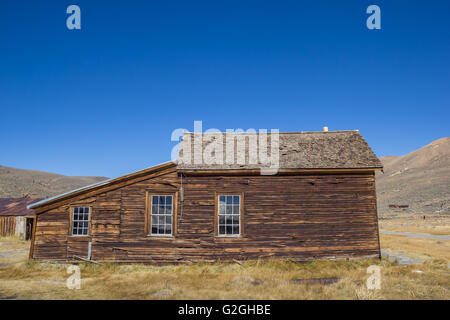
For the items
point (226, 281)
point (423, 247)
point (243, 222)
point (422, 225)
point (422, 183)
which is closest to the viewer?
point (226, 281)

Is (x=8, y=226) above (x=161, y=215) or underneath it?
underneath

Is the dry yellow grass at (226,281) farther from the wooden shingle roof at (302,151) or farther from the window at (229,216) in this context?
the wooden shingle roof at (302,151)

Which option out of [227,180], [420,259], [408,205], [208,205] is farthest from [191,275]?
[408,205]

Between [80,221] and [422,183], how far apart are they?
2994 inches

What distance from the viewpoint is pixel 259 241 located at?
40.9ft

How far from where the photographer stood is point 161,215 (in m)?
12.6

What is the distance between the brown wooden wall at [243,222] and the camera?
12422 millimetres

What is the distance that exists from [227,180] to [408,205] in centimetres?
5364

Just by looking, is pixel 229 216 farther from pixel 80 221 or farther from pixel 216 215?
pixel 80 221

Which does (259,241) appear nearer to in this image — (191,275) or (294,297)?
Result: (191,275)

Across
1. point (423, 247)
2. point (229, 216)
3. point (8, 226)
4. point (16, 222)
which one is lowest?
point (423, 247)

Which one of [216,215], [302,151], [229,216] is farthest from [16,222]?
→ [302,151]

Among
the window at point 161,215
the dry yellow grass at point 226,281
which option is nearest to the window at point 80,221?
the dry yellow grass at point 226,281
